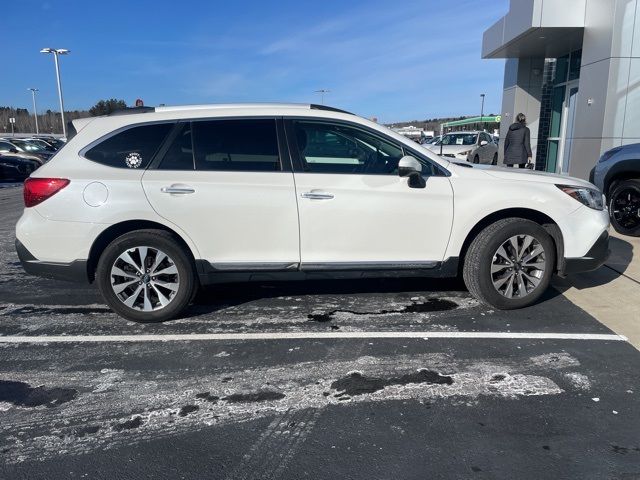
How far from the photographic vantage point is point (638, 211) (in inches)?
288

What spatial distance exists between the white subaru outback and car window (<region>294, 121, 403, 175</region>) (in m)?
0.01

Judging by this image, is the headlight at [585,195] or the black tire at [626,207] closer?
the headlight at [585,195]

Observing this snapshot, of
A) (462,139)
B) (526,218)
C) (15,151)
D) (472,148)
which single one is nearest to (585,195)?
(526,218)

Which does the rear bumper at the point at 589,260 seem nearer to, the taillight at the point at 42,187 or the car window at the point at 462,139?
the taillight at the point at 42,187

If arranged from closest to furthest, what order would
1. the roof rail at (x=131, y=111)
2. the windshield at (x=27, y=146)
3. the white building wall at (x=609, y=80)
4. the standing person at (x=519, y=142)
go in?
1. the roof rail at (x=131, y=111)
2. the white building wall at (x=609, y=80)
3. the standing person at (x=519, y=142)
4. the windshield at (x=27, y=146)

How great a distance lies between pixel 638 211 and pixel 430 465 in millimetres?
6508

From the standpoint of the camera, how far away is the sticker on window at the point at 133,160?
421 cm

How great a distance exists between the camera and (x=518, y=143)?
1178 centimetres

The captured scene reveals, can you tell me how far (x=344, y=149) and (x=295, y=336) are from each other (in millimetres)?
1695

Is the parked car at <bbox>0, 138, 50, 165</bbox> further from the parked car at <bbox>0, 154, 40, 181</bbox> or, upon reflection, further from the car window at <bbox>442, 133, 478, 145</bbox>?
the car window at <bbox>442, 133, 478, 145</bbox>

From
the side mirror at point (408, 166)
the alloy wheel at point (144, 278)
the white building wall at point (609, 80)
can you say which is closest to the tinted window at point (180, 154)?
the alloy wheel at point (144, 278)

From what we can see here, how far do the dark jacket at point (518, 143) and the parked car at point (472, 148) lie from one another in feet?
22.6

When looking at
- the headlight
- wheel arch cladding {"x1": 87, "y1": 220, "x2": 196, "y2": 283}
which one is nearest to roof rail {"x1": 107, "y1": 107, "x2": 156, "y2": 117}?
wheel arch cladding {"x1": 87, "y1": 220, "x2": 196, "y2": 283}

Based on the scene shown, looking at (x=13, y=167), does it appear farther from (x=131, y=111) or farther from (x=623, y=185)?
(x=623, y=185)
